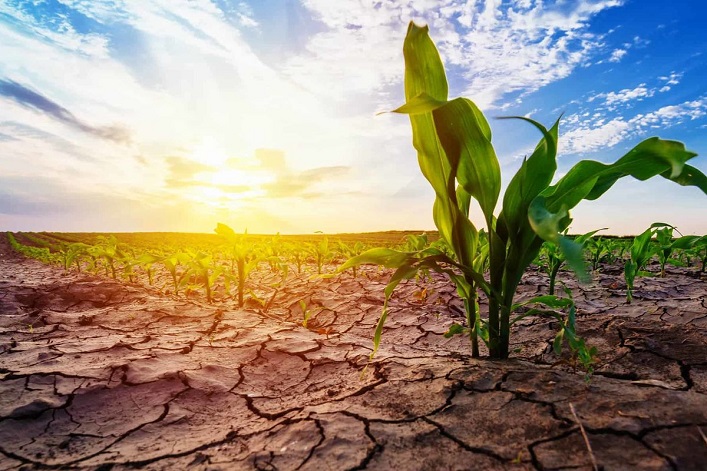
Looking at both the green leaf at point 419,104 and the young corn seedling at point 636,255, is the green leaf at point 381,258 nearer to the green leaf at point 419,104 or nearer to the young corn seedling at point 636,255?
the green leaf at point 419,104

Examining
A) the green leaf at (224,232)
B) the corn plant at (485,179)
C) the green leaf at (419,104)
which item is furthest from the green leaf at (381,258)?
the green leaf at (224,232)

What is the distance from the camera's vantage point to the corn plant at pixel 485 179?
1.26 metres

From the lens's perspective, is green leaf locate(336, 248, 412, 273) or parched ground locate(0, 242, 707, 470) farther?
green leaf locate(336, 248, 412, 273)

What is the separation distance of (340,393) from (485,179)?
93 centimetres

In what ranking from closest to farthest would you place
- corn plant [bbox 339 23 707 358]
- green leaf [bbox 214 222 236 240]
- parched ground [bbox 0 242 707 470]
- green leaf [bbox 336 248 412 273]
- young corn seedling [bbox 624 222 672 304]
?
parched ground [bbox 0 242 707 470]
corn plant [bbox 339 23 707 358]
green leaf [bbox 336 248 412 273]
young corn seedling [bbox 624 222 672 304]
green leaf [bbox 214 222 236 240]

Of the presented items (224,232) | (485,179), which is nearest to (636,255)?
(485,179)

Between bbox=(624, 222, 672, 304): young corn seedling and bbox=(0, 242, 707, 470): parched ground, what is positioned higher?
bbox=(624, 222, 672, 304): young corn seedling

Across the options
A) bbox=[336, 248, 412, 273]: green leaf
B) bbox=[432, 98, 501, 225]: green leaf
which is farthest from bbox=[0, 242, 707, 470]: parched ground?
bbox=[432, 98, 501, 225]: green leaf

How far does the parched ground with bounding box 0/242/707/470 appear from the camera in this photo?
0.94 m

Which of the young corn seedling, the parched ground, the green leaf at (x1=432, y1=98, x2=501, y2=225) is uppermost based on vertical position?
the green leaf at (x1=432, y1=98, x2=501, y2=225)

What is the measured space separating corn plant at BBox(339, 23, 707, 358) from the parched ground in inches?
12.3

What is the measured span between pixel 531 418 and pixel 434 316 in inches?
65.7

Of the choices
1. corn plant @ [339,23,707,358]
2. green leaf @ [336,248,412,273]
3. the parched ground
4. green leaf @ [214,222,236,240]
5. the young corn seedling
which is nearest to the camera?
the parched ground

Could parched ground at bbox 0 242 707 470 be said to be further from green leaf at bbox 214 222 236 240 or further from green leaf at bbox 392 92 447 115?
green leaf at bbox 392 92 447 115
